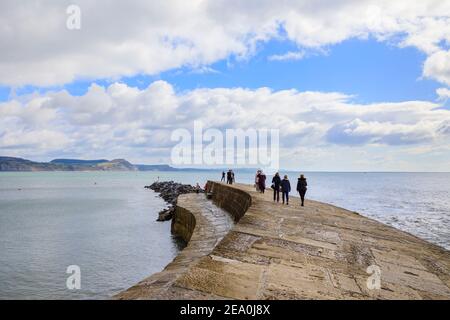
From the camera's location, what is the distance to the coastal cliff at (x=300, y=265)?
4559 mm

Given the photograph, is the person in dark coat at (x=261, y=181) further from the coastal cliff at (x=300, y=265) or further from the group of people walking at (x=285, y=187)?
the coastal cliff at (x=300, y=265)

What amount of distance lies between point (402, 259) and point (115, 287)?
28.3 feet

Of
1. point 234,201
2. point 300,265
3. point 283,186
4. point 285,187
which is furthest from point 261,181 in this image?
point 300,265

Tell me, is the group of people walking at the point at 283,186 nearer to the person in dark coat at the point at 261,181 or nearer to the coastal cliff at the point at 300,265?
the person in dark coat at the point at 261,181

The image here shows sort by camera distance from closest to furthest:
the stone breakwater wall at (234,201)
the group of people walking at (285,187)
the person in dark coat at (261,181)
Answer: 1. the group of people walking at (285,187)
2. the stone breakwater wall at (234,201)
3. the person in dark coat at (261,181)

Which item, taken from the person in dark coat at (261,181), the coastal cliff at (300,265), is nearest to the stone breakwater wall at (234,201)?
the person in dark coat at (261,181)

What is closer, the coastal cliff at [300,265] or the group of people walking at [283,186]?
the coastal cliff at [300,265]

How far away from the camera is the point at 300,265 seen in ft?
19.5

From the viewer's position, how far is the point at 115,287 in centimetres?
1160

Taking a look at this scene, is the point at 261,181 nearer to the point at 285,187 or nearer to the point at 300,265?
the point at 285,187

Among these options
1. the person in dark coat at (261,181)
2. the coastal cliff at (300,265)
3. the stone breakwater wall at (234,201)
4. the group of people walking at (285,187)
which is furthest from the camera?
the person in dark coat at (261,181)

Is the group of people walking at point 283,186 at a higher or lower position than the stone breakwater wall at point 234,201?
higher
